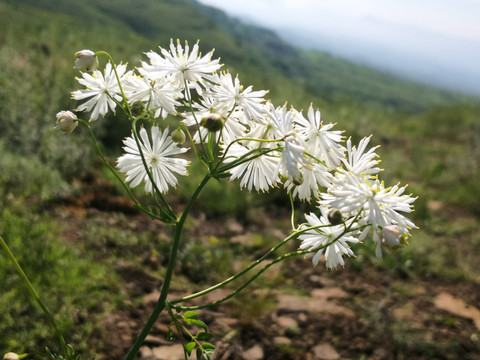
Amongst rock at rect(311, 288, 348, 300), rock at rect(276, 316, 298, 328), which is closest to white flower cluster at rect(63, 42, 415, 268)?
rock at rect(276, 316, 298, 328)

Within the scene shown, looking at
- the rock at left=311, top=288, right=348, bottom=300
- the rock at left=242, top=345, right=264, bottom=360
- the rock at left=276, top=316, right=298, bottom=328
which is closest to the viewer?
the rock at left=242, top=345, right=264, bottom=360

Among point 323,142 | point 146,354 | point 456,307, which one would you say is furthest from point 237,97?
point 456,307

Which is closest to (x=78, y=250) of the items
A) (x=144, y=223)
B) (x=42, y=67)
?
(x=144, y=223)

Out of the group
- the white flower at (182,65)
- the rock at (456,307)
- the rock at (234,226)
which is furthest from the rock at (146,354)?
the rock at (456,307)

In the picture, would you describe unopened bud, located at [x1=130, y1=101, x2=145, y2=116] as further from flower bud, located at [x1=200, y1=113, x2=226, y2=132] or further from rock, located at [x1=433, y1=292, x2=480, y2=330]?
rock, located at [x1=433, y1=292, x2=480, y2=330]

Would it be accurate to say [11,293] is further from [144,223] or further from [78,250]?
[144,223]

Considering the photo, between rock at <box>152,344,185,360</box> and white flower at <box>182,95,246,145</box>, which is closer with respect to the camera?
white flower at <box>182,95,246,145</box>
